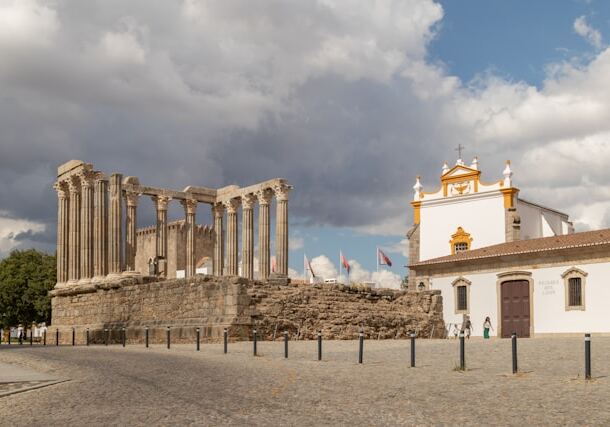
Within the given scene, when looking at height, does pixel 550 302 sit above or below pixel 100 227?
below

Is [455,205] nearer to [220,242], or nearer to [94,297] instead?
[220,242]

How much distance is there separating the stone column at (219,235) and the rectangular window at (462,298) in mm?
18171

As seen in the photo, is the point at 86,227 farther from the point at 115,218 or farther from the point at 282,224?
the point at 282,224

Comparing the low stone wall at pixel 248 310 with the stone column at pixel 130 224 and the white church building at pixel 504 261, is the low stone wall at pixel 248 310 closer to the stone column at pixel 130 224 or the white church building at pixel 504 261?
the white church building at pixel 504 261

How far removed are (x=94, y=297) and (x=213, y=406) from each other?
34018 mm

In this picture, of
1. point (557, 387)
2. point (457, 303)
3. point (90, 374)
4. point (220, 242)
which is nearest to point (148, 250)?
point (220, 242)

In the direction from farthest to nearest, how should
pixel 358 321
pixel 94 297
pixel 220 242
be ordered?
1. pixel 220 242
2. pixel 94 297
3. pixel 358 321

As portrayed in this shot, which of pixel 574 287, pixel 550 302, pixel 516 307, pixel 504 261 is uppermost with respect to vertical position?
pixel 504 261

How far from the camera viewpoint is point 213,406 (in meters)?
A: 9.82

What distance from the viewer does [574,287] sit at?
122 ft

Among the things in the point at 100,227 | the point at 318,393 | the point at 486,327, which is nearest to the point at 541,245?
the point at 486,327

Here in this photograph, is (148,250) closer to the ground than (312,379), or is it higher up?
higher up

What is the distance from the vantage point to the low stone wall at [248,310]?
28.7m

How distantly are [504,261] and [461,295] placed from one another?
351 centimetres
